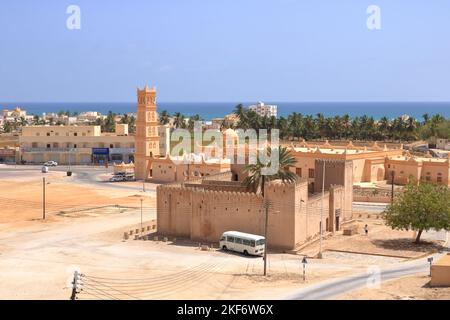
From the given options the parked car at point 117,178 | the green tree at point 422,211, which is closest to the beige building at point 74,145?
the parked car at point 117,178

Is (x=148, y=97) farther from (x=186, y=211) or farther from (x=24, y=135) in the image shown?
(x=186, y=211)

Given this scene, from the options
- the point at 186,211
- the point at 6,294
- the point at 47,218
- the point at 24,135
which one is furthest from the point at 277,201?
the point at 24,135

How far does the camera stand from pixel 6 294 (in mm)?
33375

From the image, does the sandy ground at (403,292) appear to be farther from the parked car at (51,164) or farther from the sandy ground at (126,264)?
the parked car at (51,164)

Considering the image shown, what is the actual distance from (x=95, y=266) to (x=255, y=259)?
31.0ft

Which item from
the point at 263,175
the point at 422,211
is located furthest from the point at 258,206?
the point at 422,211

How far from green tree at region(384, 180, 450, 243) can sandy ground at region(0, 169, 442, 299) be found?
2846 millimetres

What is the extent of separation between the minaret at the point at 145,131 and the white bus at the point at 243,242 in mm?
45974

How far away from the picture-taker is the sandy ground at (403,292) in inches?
1185

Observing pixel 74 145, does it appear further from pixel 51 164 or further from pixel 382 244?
pixel 382 244

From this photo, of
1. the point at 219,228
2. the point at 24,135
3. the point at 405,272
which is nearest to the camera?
the point at 405,272

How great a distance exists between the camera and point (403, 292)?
3131 centimetres

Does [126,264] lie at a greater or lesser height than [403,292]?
lesser

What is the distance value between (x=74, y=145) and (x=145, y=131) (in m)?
26.3
